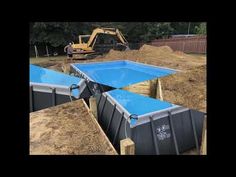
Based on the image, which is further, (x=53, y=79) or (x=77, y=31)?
(x=77, y=31)

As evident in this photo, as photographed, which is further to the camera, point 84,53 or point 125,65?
point 84,53

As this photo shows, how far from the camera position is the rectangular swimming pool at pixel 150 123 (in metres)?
2.12

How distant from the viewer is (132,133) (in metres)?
2.09

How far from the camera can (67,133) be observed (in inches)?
88.4

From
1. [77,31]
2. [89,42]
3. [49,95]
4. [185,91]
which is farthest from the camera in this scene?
[77,31]

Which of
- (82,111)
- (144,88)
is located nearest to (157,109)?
(144,88)

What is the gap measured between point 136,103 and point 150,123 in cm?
41

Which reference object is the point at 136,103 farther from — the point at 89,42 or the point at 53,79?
the point at 89,42

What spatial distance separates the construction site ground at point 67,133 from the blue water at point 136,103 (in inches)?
16.0

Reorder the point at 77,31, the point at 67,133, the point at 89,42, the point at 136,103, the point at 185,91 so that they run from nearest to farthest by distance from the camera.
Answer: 1. the point at 185,91
2. the point at 67,133
3. the point at 136,103
4. the point at 89,42
5. the point at 77,31

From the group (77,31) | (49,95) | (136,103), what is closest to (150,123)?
(136,103)
